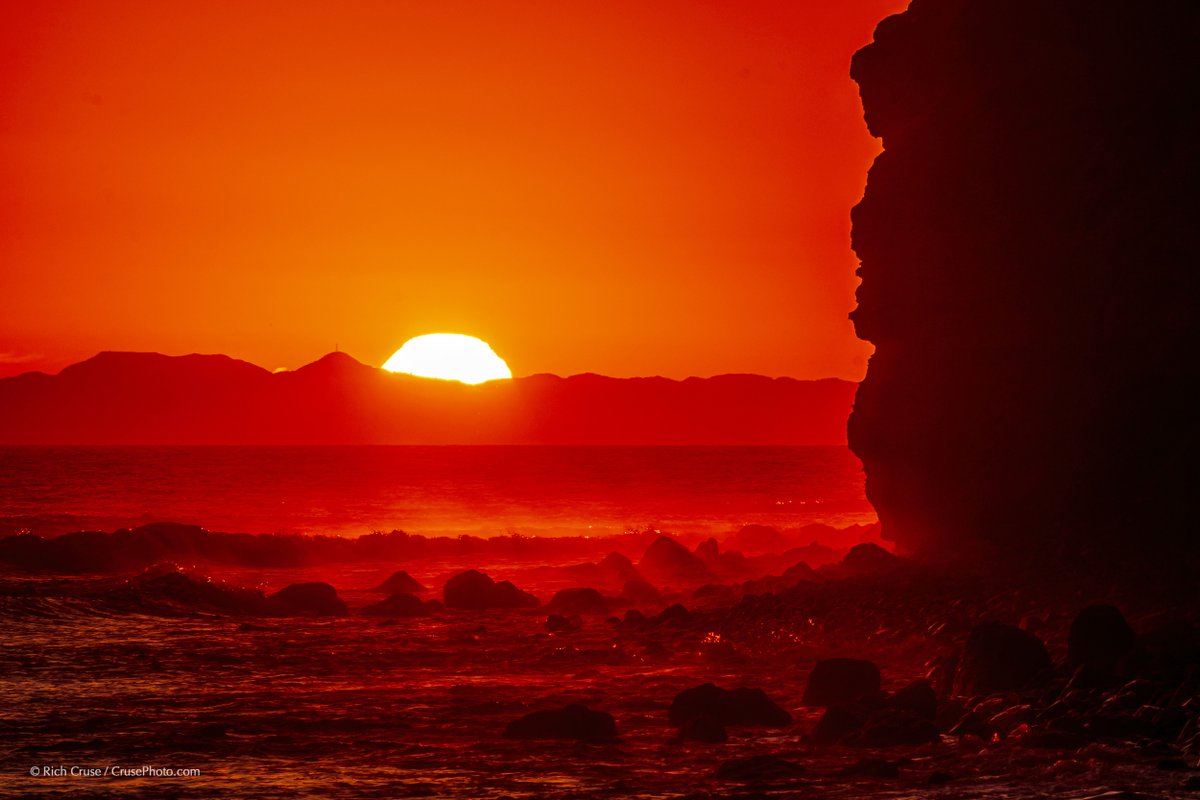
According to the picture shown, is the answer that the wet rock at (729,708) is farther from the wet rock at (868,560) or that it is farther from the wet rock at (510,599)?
the wet rock at (510,599)

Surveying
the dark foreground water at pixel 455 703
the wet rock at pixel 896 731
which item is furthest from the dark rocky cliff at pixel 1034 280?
the wet rock at pixel 896 731

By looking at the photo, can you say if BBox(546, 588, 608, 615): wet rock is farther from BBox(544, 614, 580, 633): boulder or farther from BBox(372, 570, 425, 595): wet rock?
BBox(372, 570, 425, 595): wet rock

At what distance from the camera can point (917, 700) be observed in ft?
48.6

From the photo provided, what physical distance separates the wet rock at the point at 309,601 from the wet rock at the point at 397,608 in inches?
25.1

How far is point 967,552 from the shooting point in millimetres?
26500

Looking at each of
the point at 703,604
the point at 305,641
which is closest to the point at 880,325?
the point at 703,604

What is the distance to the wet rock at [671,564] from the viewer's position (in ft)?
120

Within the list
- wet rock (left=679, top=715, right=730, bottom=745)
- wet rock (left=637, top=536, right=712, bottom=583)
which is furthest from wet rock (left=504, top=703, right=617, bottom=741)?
wet rock (left=637, top=536, right=712, bottom=583)

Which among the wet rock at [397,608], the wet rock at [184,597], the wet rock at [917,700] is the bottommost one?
the wet rock at [917,700]

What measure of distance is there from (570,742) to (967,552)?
48.9 ft

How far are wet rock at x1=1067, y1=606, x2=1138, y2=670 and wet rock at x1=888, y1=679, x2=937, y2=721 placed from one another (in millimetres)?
2510

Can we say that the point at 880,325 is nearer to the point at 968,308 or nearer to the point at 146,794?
the point at 968,308

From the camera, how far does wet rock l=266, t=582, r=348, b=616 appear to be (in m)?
27.0

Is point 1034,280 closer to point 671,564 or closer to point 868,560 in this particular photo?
point 868,560
